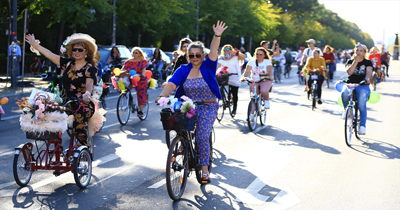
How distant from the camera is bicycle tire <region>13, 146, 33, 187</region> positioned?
5691 millimetres

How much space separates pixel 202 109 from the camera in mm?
5766

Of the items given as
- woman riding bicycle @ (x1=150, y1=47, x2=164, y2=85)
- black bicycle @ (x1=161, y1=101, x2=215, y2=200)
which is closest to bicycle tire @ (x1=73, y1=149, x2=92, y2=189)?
black bicycle @ (x1=161, y1=101, x2=215, y2=200)

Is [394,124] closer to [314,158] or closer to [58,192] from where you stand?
[314,158]

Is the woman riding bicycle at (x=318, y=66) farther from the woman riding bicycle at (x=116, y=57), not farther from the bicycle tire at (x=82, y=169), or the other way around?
the bicycle tire at (x=82, y=169)

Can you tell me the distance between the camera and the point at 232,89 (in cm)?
1187

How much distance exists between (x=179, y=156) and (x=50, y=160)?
1.56 metres

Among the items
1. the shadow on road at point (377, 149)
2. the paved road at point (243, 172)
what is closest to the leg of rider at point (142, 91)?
the paved road at point (243, 172)

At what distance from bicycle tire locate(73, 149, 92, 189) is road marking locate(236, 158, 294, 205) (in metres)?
1.87

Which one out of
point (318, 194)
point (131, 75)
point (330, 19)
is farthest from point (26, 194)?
point (330, 19)

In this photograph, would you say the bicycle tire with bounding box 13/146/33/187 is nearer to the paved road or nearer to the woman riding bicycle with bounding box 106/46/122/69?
the paved road

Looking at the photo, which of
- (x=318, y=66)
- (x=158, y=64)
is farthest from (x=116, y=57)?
(x=158, y=64)

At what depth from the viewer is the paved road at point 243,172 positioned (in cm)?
550

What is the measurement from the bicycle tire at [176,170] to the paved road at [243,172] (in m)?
0.13

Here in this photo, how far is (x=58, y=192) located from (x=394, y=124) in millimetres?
8791
